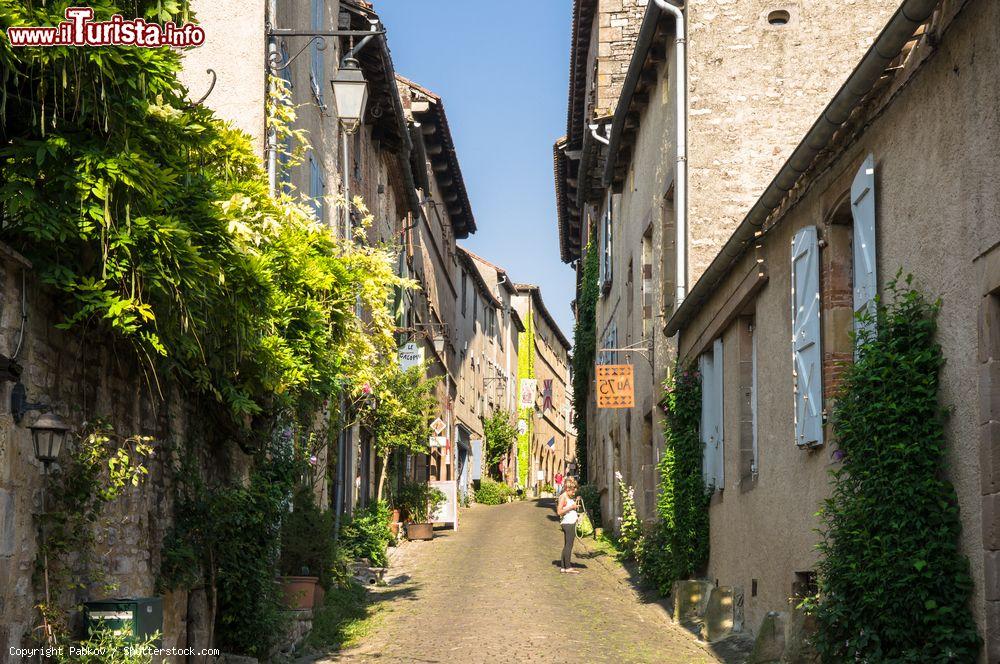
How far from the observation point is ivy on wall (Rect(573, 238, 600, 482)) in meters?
28.3

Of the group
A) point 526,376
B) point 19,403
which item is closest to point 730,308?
point 19,403

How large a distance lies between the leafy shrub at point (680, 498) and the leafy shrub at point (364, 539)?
4.44 metres

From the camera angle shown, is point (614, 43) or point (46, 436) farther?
point (614, 43)

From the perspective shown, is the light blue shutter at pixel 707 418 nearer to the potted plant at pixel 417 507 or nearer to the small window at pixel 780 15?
the small window at pixel 780 15

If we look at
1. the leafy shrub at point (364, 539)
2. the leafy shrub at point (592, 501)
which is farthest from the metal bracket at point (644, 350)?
the leafy shrub at point (592, 501)

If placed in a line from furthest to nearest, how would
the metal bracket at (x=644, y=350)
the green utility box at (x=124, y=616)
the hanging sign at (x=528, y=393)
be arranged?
the hanging sign at (x=528, y=393) < the metal bracket at (x=644, y=350) < the green utility box at (x=124, y=616)

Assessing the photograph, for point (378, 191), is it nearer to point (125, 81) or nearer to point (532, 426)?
point (125, 81)

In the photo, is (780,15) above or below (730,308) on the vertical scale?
above

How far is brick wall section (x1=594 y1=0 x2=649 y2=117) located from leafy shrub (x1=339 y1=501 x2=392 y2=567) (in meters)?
9.73

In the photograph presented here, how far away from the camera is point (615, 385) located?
19.1 meters

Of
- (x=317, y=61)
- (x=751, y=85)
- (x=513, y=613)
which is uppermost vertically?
(x=317, y=61)

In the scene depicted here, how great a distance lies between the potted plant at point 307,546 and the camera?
13758 mm

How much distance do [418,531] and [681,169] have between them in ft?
33.1

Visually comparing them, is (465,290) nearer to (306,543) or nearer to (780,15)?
(780,15)
